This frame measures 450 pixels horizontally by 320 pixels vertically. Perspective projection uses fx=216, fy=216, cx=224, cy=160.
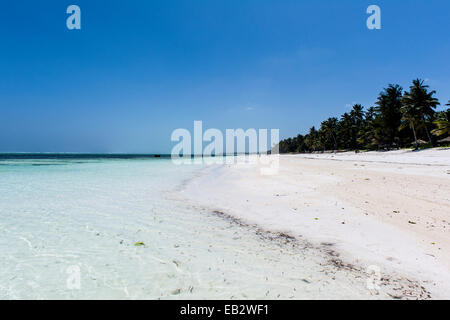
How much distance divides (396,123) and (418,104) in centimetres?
1058

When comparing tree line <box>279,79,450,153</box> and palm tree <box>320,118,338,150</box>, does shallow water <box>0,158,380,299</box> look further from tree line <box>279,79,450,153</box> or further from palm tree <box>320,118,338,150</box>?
palm tree <box>320,118,338,150</box>

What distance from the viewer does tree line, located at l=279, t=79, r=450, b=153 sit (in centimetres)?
4162

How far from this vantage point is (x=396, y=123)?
51.6 m

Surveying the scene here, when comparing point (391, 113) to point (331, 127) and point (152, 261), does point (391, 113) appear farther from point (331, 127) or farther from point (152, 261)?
point (152, 261)

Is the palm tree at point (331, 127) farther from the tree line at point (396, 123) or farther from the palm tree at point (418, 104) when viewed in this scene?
the palm tree at point (418, 104)

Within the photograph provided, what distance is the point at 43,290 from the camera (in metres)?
2.88

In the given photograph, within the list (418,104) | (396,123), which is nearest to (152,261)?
(418,104)

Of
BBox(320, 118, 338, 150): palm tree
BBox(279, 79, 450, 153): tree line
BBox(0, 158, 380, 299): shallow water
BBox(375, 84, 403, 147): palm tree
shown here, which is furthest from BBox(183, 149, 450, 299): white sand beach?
BBox(320, 118, 338, 150): palm tree

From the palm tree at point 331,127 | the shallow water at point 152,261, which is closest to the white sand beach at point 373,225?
the shallow water at point 152,261

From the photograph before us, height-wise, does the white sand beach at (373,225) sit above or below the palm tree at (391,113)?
below

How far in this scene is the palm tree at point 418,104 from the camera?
1622 inches

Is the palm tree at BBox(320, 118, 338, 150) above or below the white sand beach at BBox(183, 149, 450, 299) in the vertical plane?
above

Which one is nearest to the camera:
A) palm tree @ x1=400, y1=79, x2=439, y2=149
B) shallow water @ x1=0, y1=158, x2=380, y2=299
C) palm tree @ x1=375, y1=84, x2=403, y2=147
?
Answer: shallow water @ x1=0, y1=158, x2=380, y2=299
